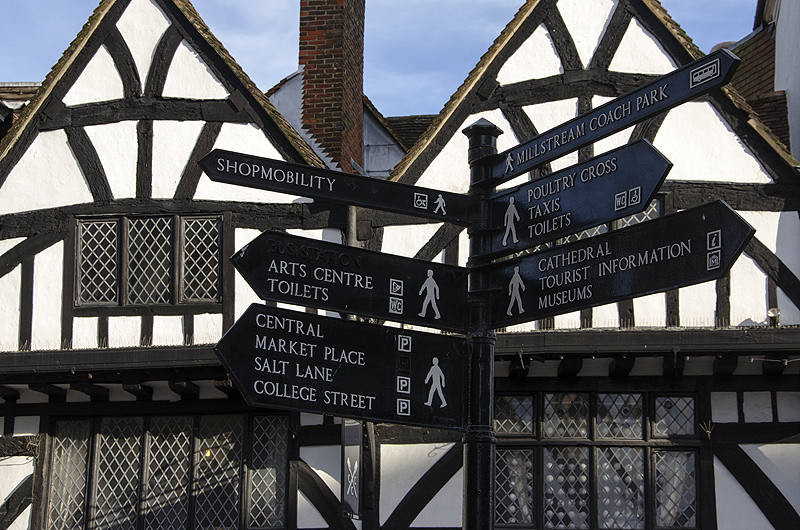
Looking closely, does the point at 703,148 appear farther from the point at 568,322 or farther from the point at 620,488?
the point at 620,488

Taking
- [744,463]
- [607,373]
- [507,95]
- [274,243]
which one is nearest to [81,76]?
[507,95]

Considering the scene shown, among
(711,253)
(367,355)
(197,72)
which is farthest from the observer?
(197,72)

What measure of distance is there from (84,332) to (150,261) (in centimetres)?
108

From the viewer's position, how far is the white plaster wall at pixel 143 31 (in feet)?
36.4

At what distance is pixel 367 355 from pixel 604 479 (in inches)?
243

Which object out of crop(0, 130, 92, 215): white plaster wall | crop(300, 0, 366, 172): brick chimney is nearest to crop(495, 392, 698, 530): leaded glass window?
crop(300, 0, 366, 172): brick chimney

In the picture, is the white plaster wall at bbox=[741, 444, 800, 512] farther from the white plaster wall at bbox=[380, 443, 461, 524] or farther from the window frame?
the window frame

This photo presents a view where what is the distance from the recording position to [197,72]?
11000 mm

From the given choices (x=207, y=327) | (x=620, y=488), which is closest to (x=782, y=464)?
(x=620, y=488)

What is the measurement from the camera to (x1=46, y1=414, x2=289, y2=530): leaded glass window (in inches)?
403

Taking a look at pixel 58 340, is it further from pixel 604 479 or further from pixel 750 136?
pixel 750 136

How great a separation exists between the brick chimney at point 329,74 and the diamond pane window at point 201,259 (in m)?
2.10

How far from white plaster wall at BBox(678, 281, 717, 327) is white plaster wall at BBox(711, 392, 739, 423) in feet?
2.60

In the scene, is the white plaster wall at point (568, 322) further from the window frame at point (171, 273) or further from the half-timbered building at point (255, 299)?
the window frame at point (171, 273)
